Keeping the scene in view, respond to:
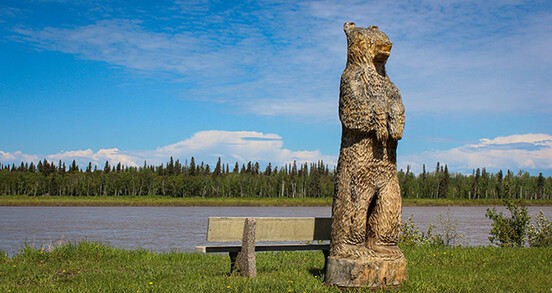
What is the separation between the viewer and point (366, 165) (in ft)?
21.2

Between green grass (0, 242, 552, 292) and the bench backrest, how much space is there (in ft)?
1.82

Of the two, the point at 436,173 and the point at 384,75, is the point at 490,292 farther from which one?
the point at 436,173

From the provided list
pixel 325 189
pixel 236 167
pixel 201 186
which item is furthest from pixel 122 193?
pixel 236 167

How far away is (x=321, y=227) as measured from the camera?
24.2ft

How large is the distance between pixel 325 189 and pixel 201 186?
20707 millimetres

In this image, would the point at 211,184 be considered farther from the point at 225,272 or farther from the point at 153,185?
the point at 225,272

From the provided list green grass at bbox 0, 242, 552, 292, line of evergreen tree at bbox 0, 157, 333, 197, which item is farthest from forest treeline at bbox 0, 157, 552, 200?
green grass at bbox 0, 242, 552, 292

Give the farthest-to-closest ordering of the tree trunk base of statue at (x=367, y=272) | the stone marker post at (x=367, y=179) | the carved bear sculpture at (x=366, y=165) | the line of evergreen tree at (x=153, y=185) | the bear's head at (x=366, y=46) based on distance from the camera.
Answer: the line of evergreen tree at (x=153, y=185) → the bear's head at (x=366, y=46) → the carved bear sculpture at (x=366, y=165) → the stone marker post at (x=367, y=179) → the tree trunk base of statue at (x=367, y=272)

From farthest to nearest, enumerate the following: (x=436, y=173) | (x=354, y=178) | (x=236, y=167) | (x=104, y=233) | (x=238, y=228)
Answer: (x=236, y=167) → (x=436, y=173) → (x=104, y=233) → (x=238, y=228) → (x=354, y=178)

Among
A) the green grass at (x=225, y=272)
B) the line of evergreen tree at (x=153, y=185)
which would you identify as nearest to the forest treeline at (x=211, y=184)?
the line of evergreen tree at (x=153, y=185)

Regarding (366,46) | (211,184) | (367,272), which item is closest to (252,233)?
(367,272)

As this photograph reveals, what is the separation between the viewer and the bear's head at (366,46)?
6.71 meters

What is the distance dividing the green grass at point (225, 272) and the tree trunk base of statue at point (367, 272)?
170 millimetres

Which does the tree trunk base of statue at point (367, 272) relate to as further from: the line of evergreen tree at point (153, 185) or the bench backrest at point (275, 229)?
the line of evergreen tree at point (153, 185)
